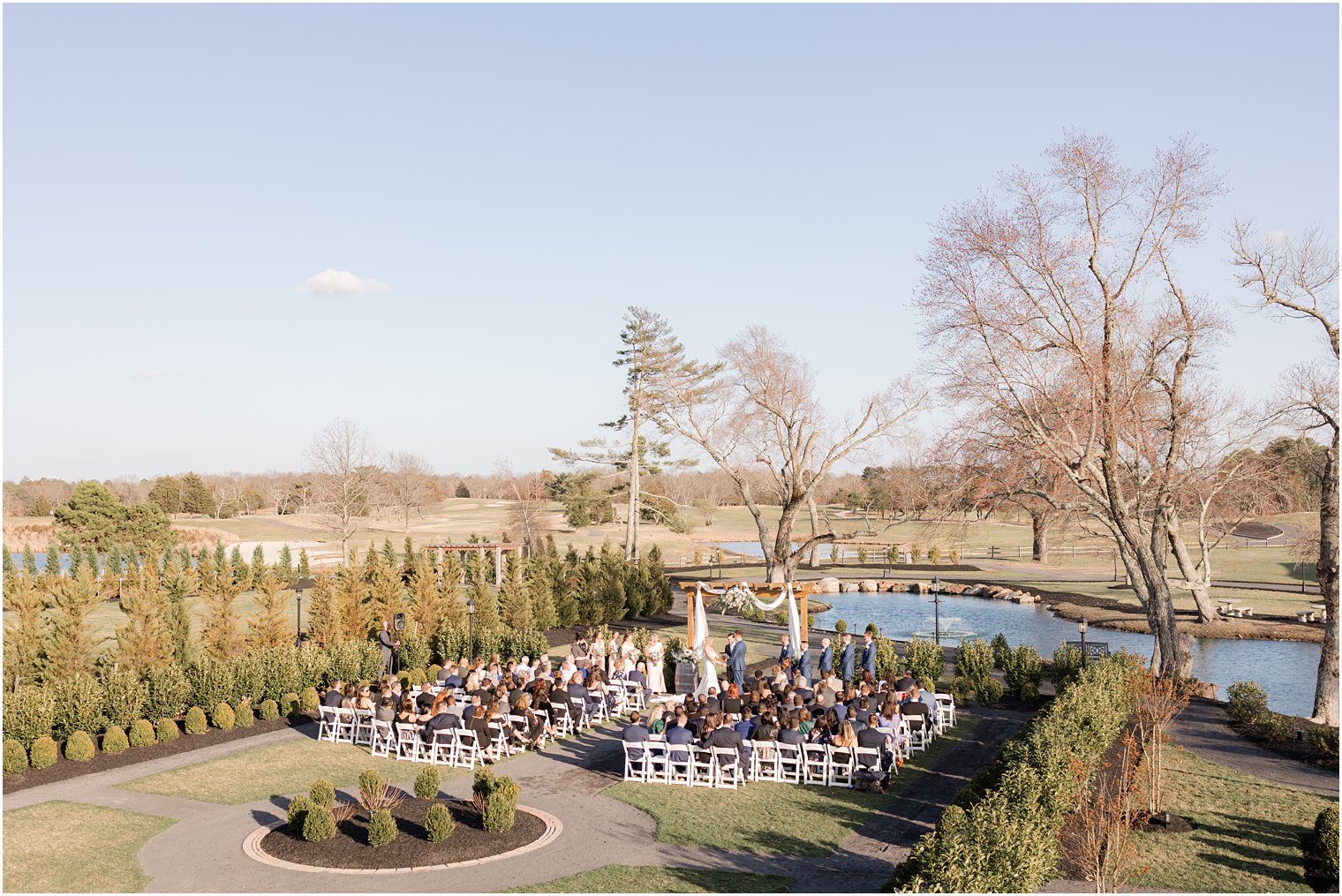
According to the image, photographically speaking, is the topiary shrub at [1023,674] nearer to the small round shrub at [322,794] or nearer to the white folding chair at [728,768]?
the white folding chair at [728,768]

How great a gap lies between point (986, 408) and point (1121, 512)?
185 inches

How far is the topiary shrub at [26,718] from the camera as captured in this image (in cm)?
1675

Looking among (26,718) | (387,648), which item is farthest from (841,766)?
(26,718)

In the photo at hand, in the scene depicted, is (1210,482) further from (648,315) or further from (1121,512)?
Result: (648,315)

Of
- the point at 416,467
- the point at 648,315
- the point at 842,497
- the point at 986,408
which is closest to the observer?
the point at 986,408

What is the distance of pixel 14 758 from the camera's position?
16.1 meters

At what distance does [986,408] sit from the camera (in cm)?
2828

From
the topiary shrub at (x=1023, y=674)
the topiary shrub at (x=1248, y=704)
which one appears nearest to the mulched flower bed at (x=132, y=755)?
the topiary shrub at (x=1023, y=674)

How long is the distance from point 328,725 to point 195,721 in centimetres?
237

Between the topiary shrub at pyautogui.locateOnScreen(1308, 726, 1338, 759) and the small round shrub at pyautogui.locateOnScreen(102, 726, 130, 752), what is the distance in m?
20.4

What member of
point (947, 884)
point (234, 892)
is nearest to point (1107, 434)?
point (947, 884)

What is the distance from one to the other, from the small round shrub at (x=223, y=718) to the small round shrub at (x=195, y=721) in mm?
267

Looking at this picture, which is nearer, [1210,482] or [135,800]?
[135,800]

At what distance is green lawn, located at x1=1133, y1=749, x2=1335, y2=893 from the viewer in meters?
11.4
